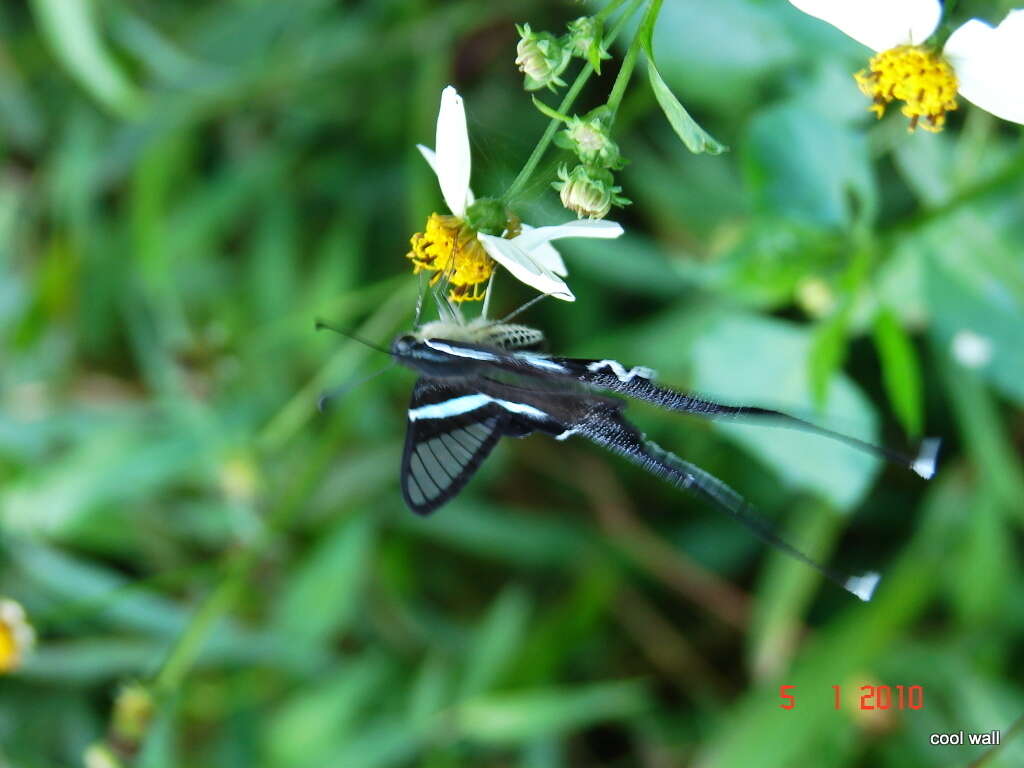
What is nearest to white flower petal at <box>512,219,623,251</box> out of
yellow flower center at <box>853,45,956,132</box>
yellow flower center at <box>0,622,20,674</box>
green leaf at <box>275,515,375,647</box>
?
yellow flower center at <box>853,45,956,132</box>

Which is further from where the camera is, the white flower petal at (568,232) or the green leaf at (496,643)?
the green leaf at (496,643)

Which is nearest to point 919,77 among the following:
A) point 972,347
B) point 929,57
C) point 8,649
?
point 929,57

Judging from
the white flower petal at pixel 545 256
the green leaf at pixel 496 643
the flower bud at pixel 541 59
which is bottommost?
the green leaf at pixel 496 643

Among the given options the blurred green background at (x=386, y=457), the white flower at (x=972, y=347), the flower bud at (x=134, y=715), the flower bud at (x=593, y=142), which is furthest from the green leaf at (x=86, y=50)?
the white flower at (x=972, y=347)

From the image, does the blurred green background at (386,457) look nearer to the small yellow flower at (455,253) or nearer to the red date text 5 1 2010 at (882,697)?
the red date text 5 1 2010 at (882,697)

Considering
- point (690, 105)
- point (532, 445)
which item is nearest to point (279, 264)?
point (532, 445)

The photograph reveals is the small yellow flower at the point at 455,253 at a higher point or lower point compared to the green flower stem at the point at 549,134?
lower

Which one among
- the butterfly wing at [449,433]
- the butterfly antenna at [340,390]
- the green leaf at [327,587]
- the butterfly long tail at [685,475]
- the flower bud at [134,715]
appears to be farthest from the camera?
the green leaf at [327,587]

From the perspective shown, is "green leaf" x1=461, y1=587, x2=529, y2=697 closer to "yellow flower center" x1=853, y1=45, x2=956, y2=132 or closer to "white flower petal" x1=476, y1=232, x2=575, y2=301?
"white flower petal" x1=476, y1=232, x2=575, y2=301
